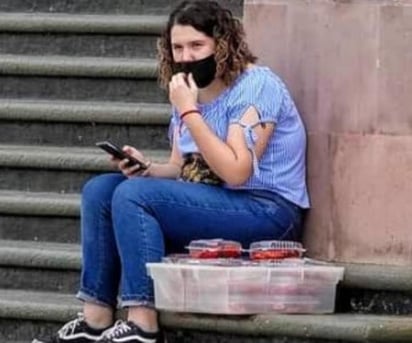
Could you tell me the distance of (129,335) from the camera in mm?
5184

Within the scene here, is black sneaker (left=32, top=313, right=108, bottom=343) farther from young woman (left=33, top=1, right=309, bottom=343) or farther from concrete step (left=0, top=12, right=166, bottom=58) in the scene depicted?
concrete step (left=0, top=12, right=166, bottom=58)

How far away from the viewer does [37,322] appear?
5.70 meters

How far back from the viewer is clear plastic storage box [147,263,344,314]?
5082 millimetres

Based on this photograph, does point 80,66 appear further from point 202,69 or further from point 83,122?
point 202,69

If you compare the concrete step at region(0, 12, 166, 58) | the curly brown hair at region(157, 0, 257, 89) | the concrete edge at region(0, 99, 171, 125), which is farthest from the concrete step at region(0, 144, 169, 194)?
the curly brown hair at region(157, 0, 257, 89)

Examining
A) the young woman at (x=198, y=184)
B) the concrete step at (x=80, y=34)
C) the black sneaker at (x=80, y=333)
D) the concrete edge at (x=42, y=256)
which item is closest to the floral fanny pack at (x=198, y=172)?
the young woman at (x=198, y=184)

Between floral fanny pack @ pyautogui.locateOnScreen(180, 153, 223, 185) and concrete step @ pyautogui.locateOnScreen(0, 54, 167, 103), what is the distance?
1.12m

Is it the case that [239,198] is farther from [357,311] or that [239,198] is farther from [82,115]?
[82,115]

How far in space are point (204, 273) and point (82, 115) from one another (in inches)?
62.7

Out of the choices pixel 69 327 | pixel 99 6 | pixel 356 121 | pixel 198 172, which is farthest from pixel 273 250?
pixel 99 6

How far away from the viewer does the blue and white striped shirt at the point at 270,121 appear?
5332 millimetres

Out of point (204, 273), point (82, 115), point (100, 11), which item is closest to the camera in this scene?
point (204, 273)

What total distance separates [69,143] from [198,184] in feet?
4.38

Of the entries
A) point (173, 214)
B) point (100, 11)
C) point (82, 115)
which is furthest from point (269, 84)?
point (100, 11)
